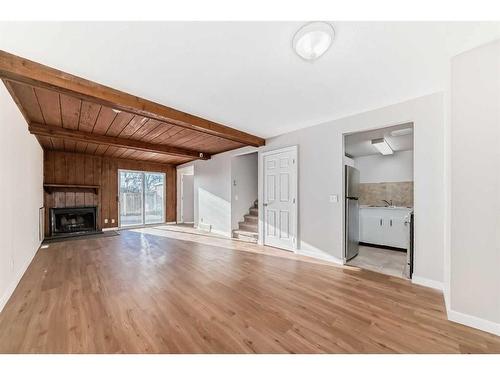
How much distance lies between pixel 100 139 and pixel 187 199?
15.1 feet

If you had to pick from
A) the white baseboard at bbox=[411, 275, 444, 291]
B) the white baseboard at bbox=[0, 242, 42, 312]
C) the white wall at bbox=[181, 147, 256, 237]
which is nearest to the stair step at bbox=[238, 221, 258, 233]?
the white wall at bbox=[181, 147, 256, 237]

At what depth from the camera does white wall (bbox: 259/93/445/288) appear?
257 centimetres

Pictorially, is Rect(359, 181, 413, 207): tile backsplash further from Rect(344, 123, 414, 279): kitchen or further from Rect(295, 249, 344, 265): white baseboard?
Rect(295, 249, 344, 265): white baseboard

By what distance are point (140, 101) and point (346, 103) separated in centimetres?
281

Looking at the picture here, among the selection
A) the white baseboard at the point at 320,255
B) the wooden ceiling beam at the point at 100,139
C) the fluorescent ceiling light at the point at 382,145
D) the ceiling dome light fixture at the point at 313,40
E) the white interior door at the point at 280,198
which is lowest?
the white baseboard at the point at 320,255

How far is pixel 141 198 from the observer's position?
297 inches

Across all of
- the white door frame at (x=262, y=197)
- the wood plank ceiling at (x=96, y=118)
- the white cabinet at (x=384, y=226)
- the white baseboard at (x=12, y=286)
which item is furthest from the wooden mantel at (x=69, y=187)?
the white cabinet at (x=384, y=226)

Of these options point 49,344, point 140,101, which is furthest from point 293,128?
point 49,344

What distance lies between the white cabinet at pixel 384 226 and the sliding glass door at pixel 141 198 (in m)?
6.86

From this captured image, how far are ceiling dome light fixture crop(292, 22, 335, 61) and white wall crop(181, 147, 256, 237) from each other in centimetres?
330

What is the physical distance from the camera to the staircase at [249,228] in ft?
17.2

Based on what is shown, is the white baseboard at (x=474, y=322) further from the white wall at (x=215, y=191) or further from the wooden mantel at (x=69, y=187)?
the wooden mantel at (x=69, y=187)

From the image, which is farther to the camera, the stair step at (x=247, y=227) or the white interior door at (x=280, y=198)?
the stair step at (x=247, y=227)

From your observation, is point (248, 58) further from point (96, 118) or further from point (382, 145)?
point (382, 145)
